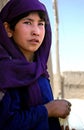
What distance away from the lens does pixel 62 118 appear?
6.06ft

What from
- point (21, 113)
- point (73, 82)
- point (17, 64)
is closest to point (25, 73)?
point (17, 64)

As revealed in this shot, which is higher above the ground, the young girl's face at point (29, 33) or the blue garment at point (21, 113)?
the young girl's face at point (29, 33)

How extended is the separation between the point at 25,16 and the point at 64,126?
0.60m

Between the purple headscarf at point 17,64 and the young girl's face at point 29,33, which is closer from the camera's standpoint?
the purple headscarf at point 17,64

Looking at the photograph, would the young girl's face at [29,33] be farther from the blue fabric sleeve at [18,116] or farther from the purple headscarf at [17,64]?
the blue fabric sleeve at [18,116]

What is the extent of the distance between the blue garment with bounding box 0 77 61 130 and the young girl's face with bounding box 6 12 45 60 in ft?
0.74

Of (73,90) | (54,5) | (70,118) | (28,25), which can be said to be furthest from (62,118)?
(73,90)

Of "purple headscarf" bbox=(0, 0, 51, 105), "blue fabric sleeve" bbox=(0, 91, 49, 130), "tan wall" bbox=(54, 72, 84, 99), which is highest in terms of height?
"purple headscarf" bbox=(0, 0, 51, 105)

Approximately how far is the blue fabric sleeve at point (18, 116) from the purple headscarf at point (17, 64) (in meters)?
0.06

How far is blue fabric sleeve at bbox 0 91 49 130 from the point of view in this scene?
1.73m

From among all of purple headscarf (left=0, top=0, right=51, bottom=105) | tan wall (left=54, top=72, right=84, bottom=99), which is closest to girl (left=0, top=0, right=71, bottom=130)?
purple headscarf (left=0, top=0, right=51, bottom=105)

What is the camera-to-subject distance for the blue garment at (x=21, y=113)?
1.73 meters

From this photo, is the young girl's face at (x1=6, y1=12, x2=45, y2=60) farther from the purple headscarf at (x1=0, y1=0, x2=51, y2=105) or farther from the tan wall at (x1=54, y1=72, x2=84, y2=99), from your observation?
the tan wall at (x1=54, y1=72, x2=84, y2=99)

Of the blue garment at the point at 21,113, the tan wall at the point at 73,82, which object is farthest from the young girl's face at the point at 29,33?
the tan wall at the point at 73,82
